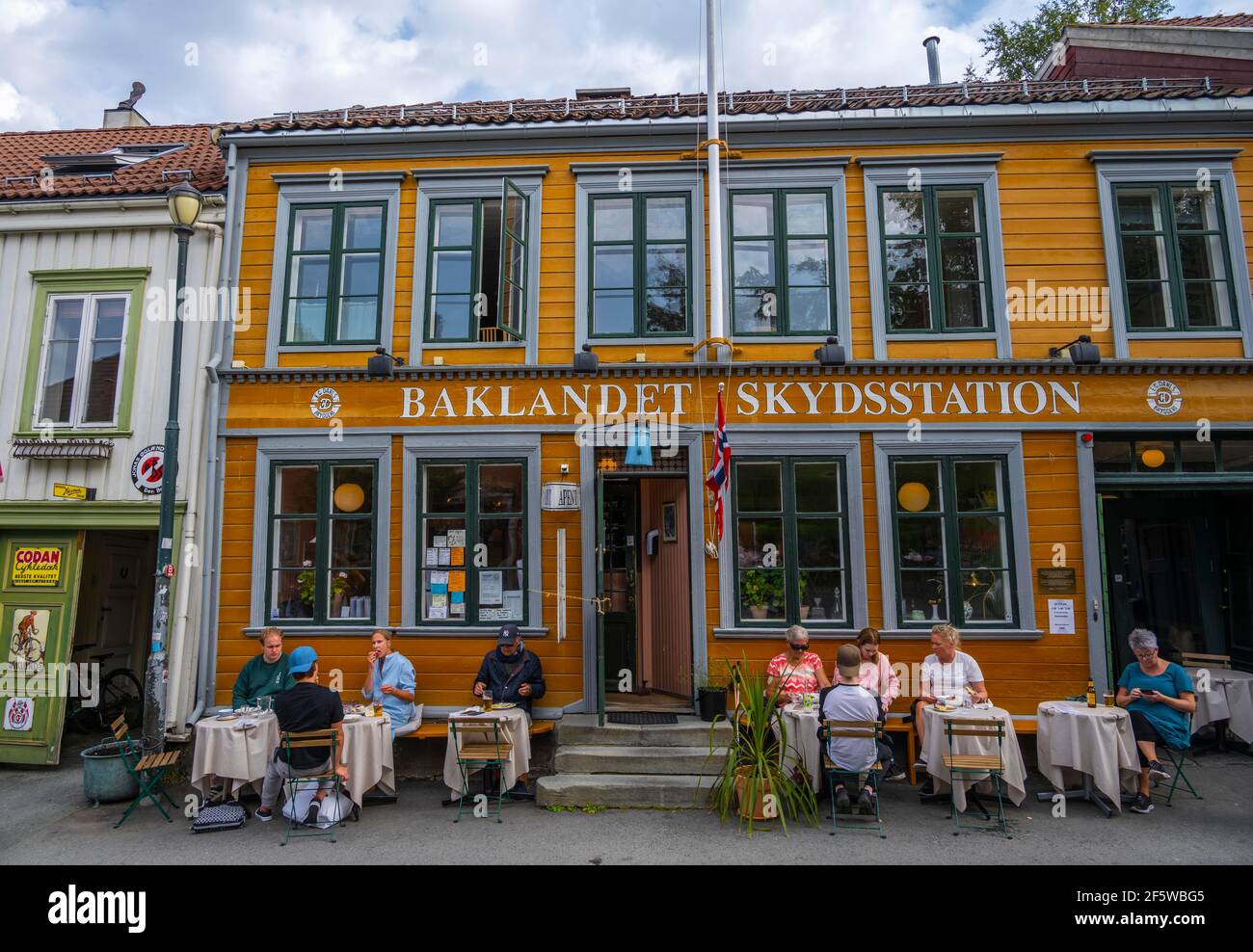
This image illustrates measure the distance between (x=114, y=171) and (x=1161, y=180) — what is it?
46.0ft

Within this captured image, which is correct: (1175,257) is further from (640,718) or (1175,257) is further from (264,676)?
(264,676)

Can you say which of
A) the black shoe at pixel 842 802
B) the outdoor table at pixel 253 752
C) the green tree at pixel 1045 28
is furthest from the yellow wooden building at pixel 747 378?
the green tree at pixel 1045 28

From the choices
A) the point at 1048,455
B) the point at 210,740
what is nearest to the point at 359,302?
the point at 210,740

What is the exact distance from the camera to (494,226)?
9891 millimetres

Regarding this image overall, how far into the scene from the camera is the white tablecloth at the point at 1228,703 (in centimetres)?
891

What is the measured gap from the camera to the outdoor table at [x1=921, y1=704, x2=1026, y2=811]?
277 inches

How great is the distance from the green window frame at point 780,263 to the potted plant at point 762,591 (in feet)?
9.23

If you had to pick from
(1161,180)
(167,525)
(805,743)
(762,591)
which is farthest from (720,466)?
(1161,180)

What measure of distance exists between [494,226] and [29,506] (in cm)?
655

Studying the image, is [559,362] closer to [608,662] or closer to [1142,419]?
[608,662]

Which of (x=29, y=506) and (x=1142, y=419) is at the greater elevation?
(x=1142, y=419)

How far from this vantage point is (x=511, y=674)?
837cm

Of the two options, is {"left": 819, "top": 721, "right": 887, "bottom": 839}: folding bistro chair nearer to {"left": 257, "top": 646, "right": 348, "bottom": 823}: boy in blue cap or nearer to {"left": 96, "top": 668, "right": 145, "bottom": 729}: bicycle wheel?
{"left": 257, "top": 646, "right": 348, "bottom": 823}: boy in blue cap

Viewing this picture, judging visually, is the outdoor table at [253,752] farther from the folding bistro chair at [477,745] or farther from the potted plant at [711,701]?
the potted plant at [711,701]
